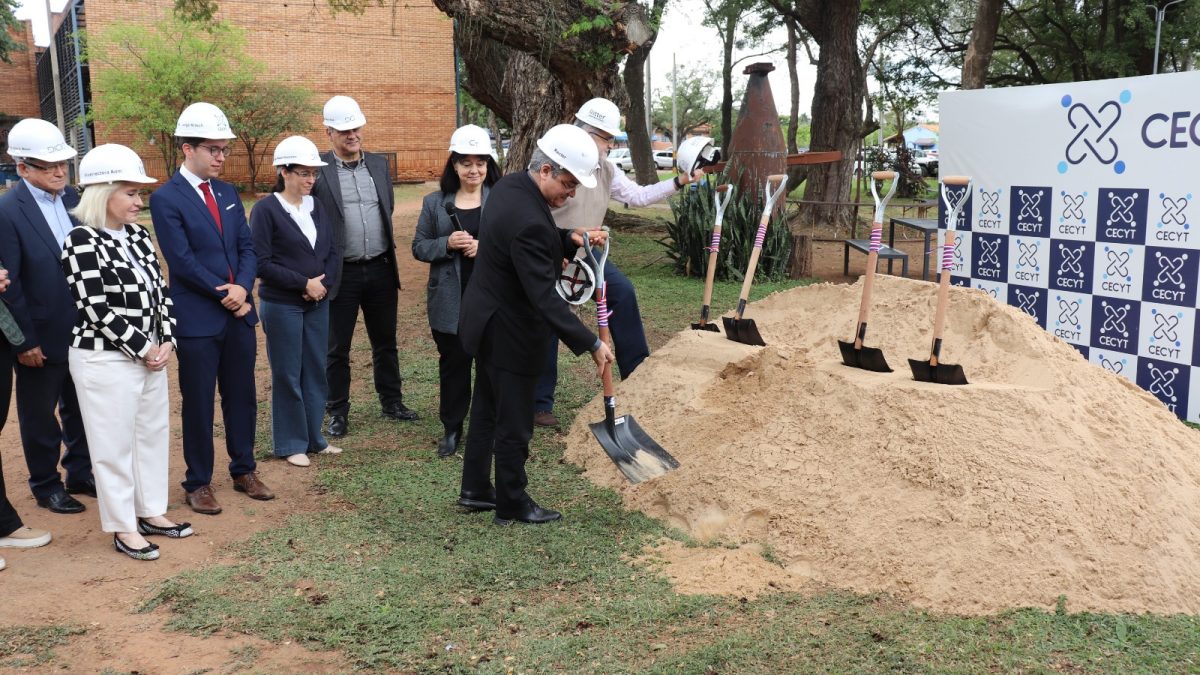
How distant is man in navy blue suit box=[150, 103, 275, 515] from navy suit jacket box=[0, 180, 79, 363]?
467 millimetres

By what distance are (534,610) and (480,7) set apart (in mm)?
6153

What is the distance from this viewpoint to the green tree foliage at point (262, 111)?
25625 mm

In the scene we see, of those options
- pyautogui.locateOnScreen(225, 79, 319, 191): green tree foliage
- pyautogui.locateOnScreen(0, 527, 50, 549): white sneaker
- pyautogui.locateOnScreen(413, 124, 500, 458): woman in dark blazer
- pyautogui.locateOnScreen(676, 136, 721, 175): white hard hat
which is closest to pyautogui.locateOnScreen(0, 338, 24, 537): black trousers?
pyautogui.locateOnScreen(0, 527, 50, 549): white sneaker

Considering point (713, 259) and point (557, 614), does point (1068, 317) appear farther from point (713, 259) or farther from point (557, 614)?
point (557, 614)

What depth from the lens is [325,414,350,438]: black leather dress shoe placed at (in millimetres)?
5875

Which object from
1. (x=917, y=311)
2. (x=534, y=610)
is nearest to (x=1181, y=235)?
(x=917, y=311)

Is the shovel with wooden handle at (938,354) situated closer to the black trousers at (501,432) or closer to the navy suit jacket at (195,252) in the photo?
the black trousers at (501,432)

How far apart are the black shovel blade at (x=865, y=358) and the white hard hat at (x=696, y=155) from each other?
4.30 feet

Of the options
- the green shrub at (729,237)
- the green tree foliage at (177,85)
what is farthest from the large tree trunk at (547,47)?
the green tree foliage at (177,85)

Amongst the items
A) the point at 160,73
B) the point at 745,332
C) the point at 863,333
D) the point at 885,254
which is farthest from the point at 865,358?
the point at 160,73

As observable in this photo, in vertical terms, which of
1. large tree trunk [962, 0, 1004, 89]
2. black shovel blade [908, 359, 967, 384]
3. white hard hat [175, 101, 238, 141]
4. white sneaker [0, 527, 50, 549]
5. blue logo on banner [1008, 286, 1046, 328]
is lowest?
white sneaker [0, 527, 50, 549]

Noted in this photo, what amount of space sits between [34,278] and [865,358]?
3.81m

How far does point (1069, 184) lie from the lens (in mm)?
6109

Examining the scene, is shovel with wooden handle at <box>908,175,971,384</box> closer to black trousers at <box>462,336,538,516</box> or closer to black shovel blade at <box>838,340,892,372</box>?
black shovel blade at <box>838,340,892,372</box>
